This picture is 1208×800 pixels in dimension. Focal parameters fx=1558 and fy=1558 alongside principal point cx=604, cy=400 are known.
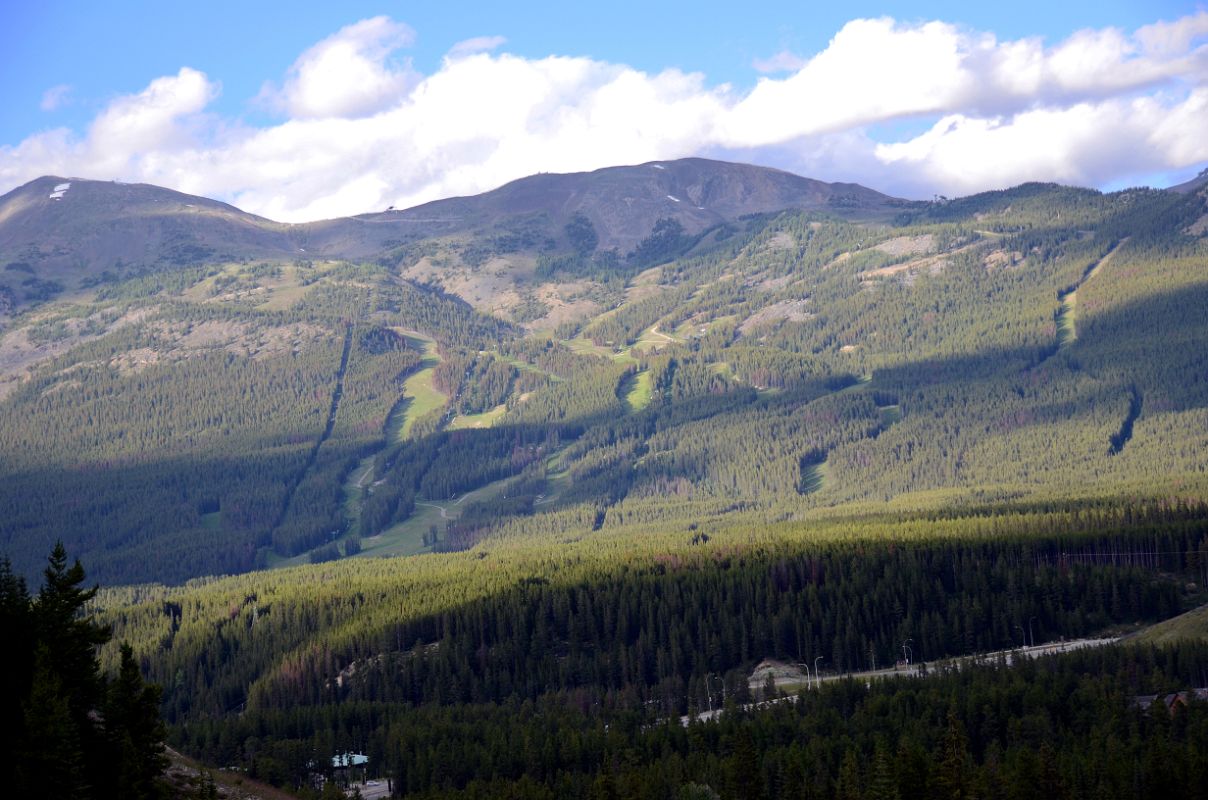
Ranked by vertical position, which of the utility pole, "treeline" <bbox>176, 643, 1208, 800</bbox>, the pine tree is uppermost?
the pine tree

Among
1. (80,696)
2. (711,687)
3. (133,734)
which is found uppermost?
(80,696)

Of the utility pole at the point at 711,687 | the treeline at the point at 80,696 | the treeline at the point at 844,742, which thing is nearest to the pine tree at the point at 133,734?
the treeline at the point at 80,696

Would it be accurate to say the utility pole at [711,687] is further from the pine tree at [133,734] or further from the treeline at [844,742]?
the pine tree at [133,734]

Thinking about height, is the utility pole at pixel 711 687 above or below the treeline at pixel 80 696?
below

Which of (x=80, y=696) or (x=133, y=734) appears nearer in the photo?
(x=80, y=696)

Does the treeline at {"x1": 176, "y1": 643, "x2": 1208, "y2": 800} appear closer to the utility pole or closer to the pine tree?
the utility pole

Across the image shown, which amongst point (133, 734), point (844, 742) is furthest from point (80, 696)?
point (844, 742)

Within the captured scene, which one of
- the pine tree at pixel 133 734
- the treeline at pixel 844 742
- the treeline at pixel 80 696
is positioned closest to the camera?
the treeline at pixel 80 696

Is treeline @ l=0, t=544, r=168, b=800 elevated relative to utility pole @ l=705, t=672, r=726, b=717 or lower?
elevated

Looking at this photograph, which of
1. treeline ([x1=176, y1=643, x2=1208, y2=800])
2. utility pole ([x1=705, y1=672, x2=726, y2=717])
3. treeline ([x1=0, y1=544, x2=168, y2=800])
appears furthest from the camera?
utility pole ([x1=705, y1=672, x2=726, y2=717])

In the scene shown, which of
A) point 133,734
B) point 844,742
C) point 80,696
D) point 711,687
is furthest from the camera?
point 711,687

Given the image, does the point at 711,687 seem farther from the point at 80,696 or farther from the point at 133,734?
the point at 80,696

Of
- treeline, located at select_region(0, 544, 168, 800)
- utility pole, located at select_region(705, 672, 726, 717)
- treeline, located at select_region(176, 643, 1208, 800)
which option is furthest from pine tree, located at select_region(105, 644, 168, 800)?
utility pole, located at select_region(705, 672, 726, 717)

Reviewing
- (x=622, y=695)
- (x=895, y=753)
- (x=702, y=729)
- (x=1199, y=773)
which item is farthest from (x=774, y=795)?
(x=622, y=695)
